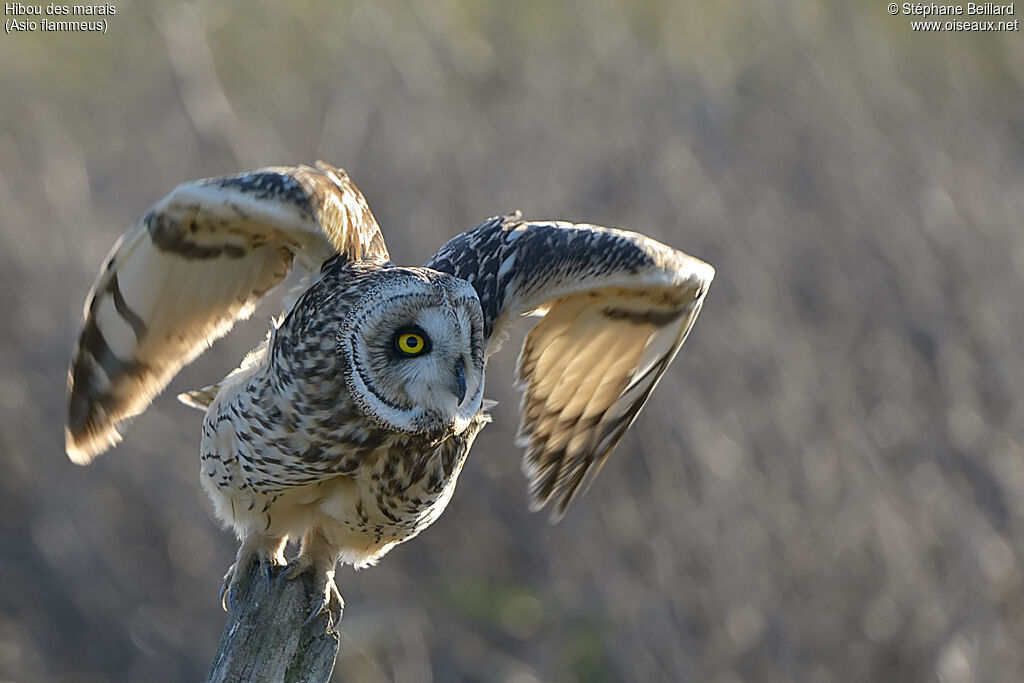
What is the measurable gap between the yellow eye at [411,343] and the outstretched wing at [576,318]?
378 mm

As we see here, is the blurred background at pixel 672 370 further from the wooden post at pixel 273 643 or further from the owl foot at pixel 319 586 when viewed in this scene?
the wooden post at pixel 273 643

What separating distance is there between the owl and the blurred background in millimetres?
1769

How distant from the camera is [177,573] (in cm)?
596

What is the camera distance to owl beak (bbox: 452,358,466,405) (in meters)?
2.69

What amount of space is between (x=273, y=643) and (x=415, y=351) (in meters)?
0.73

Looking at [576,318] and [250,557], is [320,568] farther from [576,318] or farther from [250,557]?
[576,318]

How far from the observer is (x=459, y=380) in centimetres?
270

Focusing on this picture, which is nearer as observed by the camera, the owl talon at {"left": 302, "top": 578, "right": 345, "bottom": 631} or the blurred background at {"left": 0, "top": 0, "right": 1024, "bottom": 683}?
the owl talon at {"left": 302, "top": 578, "right": 345, "bottom": 631}

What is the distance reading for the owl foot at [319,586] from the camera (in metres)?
2.86

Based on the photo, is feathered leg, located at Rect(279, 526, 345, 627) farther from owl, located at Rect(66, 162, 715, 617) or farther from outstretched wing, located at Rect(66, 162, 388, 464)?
outstretched wing, located at Rect(66, 162, 388, 464)

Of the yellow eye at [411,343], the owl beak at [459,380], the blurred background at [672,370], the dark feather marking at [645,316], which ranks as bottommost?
the blurred background at [672,370]

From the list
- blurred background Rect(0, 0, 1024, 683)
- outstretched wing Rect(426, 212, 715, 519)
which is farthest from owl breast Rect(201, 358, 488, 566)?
blurred background Rect(0, 0, 1024, 683)

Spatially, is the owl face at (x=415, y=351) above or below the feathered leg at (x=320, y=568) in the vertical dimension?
above

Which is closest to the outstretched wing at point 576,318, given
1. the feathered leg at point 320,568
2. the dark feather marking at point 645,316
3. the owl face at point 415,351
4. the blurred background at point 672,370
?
the dark feather marking at point 645,316
